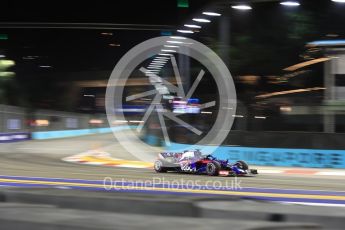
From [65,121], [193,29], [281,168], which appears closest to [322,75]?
[281,168]

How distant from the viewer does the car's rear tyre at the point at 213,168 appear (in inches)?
459

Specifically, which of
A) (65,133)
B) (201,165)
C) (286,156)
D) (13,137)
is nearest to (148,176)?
(201,165)

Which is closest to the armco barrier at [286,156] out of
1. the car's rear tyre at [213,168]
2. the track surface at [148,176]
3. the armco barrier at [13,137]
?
the track surface at [148,176]

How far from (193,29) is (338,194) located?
633 inches

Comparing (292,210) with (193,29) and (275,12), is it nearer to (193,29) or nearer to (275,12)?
(275,12)

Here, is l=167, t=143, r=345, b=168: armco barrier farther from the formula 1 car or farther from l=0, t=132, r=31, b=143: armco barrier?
l=0, t=132, r=31, b=143: armco barrier

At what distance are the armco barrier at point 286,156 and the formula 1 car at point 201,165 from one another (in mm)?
4154

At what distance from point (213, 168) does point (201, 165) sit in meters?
0.37

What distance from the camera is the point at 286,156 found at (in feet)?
53.0

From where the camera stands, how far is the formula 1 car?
11.7m

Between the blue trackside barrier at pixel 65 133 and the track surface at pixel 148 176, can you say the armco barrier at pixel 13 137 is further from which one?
the track surface at pixel 148 176

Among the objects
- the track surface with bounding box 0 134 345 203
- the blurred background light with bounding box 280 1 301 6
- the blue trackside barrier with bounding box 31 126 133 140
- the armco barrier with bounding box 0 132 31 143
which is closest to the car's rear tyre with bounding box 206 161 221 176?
the track surface with bounding box 0 134 345 203

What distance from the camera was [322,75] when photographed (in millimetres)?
18766

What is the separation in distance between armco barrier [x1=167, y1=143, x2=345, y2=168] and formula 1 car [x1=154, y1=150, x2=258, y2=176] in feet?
13.6
